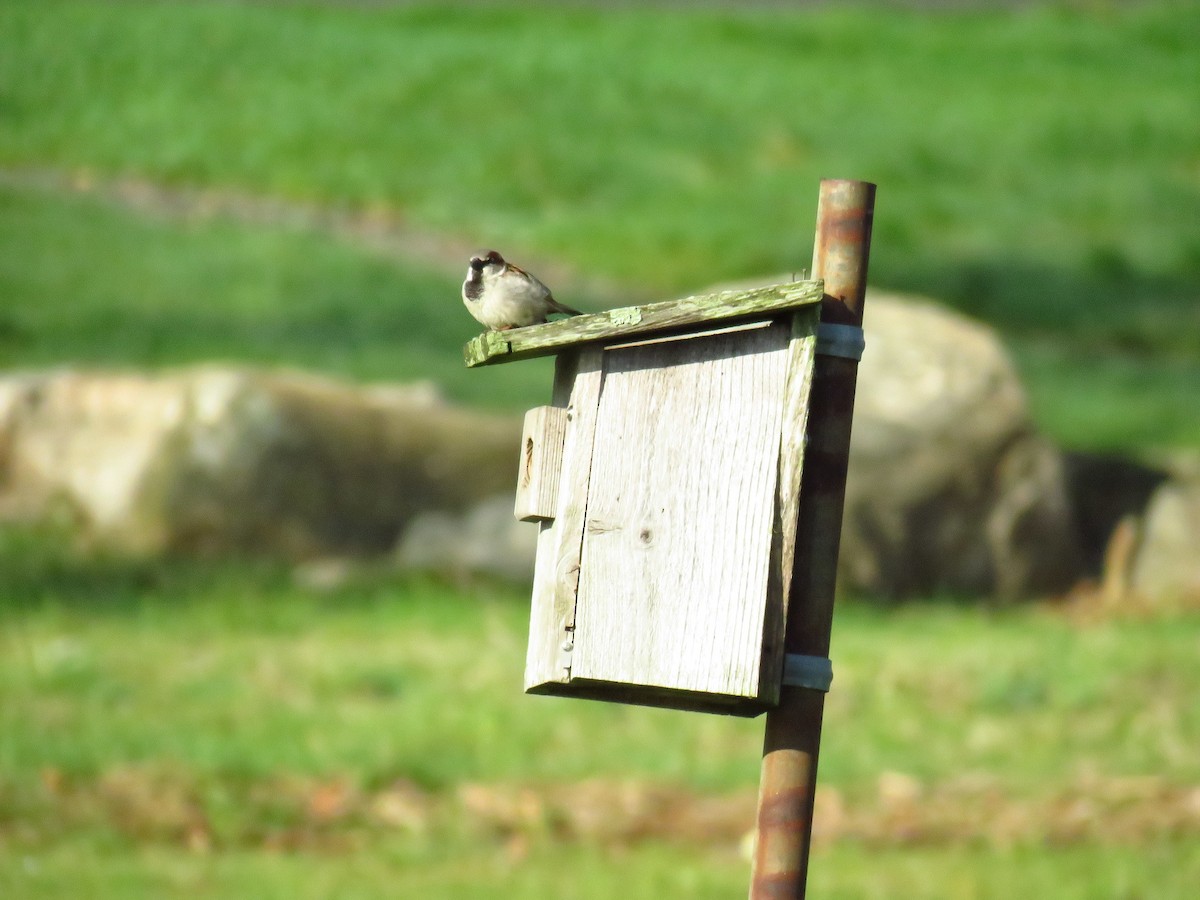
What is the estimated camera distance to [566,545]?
12.3ft

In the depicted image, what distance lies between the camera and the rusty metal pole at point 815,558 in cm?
348

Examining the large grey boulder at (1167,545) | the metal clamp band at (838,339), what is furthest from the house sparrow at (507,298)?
the large grey boulder at (1167,545)

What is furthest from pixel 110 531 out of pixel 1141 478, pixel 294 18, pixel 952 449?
pixel 294 18

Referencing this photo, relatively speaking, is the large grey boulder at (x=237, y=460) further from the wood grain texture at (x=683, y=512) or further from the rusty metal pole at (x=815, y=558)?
the rusty metal pole at (x=815, y=558)

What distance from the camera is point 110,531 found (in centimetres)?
1076

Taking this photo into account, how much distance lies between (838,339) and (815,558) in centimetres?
43

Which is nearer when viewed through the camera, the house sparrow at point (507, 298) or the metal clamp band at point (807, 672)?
the metal clamp band at point (807, 672)

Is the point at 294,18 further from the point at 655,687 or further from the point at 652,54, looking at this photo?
the point at 655,687

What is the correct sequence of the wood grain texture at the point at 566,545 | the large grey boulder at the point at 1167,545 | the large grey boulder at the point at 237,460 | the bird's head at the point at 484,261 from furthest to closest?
the large grey boulder at the point at 1167,545, the large grey boulder at the point at 237,460, the bird's head at the point at 484,261, the wood grain texture at the point at 566,545

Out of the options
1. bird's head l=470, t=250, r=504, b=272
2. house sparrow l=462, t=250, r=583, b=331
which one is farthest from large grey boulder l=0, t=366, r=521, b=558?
house sparrow l=462, t=250, r=583, b=331

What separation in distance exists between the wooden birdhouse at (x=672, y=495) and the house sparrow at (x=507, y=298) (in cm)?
64

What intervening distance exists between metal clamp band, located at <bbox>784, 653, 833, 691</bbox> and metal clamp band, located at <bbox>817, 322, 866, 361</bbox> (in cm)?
60

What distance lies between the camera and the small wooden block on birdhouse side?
3828 mm

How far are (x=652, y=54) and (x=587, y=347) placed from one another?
71.0 feet
